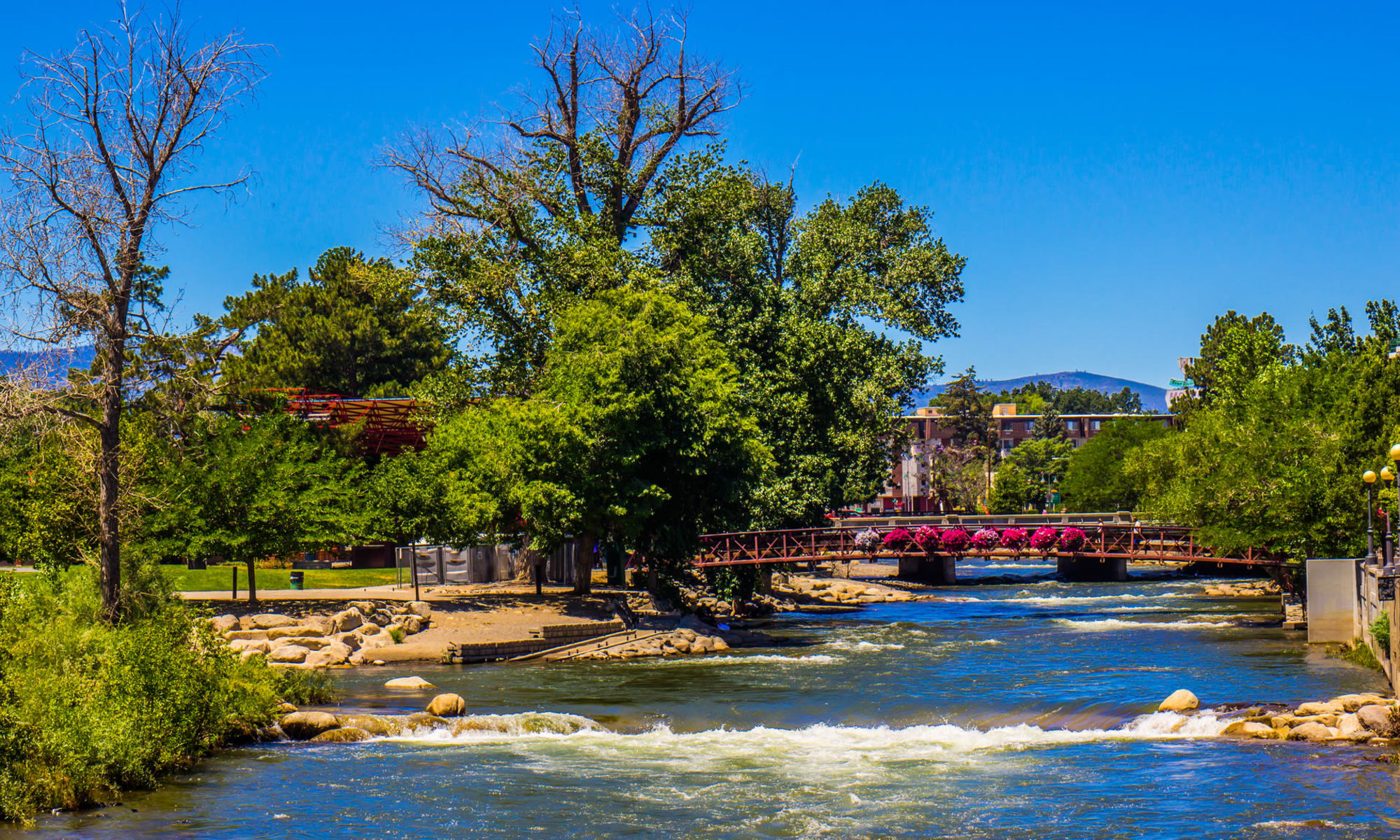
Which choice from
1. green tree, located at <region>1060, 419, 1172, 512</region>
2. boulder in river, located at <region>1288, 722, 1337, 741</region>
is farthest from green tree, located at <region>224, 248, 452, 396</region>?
boulder in river, located at <region>1288, 722, 1337, 741</region>

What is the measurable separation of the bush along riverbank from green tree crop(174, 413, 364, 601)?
14605mm

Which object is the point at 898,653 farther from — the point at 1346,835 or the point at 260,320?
the point at 260,320

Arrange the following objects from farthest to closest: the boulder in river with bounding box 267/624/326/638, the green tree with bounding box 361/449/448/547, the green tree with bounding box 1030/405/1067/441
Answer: the green tree with bounding box 1030/405/1067/441 < the green tree with bounding box 361/449/448/547 < the boulder in river with bounding box 267/624/326/638

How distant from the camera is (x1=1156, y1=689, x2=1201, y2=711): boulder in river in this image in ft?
85.0

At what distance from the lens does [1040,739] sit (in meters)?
24.2

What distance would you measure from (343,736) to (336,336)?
55.4 metres

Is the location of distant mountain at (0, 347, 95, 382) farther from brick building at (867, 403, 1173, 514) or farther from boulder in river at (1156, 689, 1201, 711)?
brick building at (867, 403, 1173, 514)

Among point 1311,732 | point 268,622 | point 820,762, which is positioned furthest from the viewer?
point 268,622

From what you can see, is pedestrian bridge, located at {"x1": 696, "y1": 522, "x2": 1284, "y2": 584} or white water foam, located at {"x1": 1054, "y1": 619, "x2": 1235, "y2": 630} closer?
white water foam, located at {"x1": 1054, "y1": 619, "x2": 1235, "y2": 630}

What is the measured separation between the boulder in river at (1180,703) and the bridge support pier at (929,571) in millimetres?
54605

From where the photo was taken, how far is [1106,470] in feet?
349

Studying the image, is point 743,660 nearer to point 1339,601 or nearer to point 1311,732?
point 1339,601

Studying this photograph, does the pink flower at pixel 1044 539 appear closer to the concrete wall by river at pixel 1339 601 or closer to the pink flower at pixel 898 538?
the pink flower at pixel 898 538

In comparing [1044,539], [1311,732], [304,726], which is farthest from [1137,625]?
[304,726]
